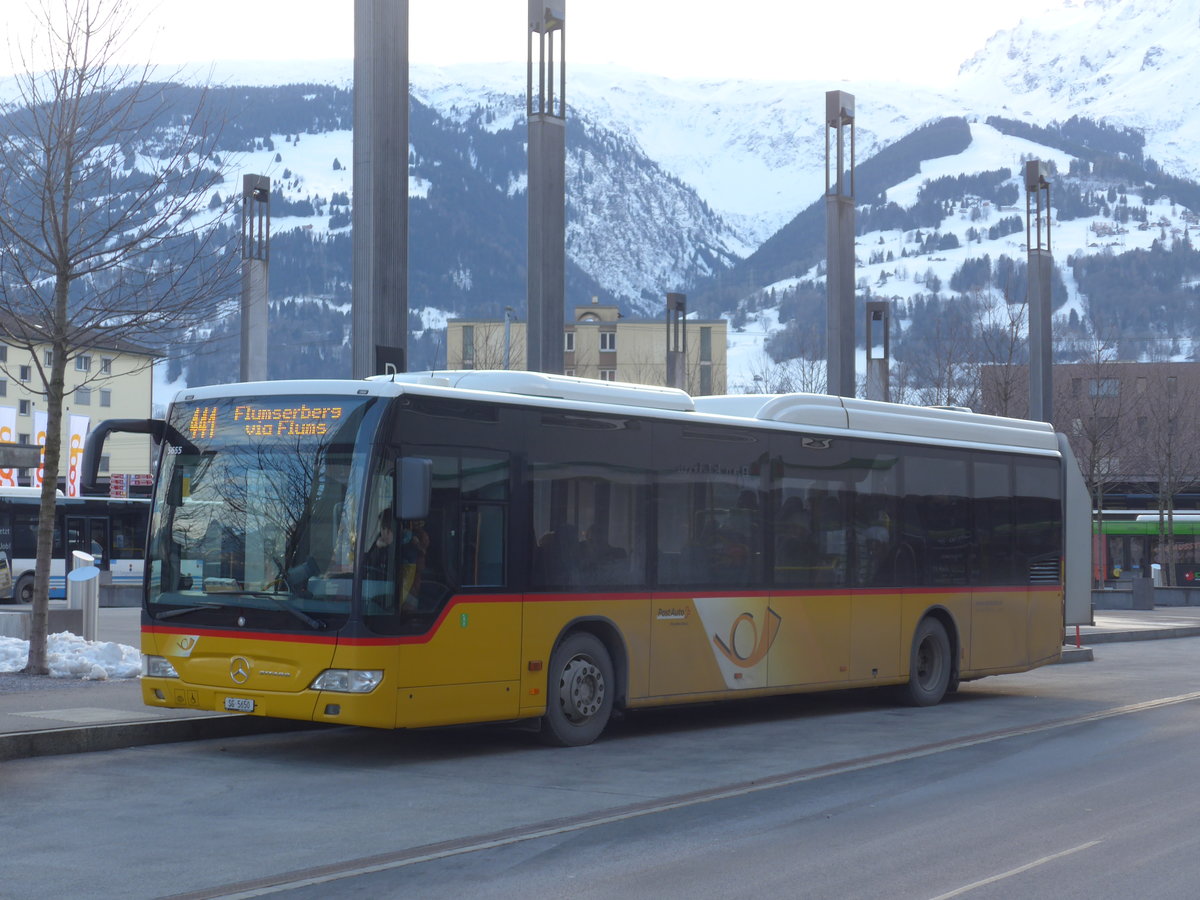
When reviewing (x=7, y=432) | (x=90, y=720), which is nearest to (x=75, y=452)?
(x=7, y=432)

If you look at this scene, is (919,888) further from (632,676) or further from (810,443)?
(810,443)

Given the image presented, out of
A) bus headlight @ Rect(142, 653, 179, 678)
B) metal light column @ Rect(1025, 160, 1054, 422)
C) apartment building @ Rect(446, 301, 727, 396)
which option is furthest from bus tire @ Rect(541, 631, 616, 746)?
apartment building @ Rect(446, 301, 727, 396)

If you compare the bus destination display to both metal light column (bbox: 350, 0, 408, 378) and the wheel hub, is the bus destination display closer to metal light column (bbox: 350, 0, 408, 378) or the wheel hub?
the wheel hub

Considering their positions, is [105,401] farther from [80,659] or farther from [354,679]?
[354,679]

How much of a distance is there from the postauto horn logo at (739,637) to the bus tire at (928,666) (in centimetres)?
268

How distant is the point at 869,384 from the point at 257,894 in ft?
92.2

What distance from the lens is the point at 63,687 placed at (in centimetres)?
1523

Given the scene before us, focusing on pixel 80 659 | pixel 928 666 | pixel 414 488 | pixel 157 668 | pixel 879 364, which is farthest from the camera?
pixel 879 364

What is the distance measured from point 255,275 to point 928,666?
13.7 metres

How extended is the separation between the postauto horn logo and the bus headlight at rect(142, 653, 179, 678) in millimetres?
4534

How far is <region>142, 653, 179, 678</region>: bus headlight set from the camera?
12117 mm

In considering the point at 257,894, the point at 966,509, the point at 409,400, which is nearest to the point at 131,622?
the point at 966,509

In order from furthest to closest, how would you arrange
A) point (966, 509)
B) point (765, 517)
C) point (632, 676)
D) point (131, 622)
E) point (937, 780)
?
point (131, 622), point (966, 509), point (765, 517), point (632, 676), point (937, 780)

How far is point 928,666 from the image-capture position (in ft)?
56.8
